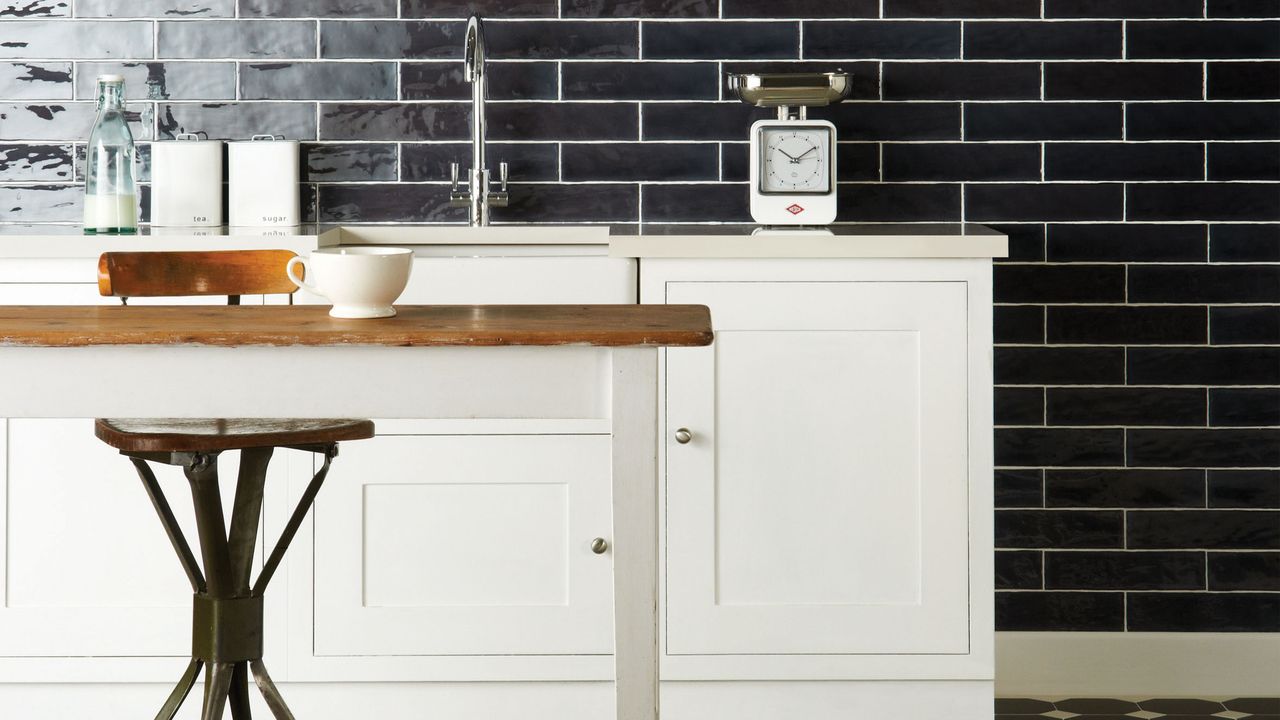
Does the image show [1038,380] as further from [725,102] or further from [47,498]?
[47,498]

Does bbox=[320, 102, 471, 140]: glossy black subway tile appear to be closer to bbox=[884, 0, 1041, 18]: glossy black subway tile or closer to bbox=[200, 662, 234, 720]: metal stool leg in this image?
bbox=[884, 0, 1041, 18]: glossy black subway tile

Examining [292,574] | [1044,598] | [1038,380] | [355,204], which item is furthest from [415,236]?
[1044,598]

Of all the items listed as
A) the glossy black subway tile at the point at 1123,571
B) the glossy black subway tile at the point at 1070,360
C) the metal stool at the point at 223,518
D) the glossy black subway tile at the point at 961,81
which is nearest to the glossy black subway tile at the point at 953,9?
the glossy black subway tile at the point at 961,81

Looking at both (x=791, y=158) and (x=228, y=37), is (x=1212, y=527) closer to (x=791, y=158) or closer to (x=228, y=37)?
(x=791, y=158)

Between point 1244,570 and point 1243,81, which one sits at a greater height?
point 1243,81

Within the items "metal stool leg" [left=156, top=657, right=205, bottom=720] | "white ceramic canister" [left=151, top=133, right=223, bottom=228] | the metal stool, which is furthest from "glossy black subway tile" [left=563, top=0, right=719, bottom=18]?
"metal stool leg" [left=156, top=657, right=205, bottom=720]

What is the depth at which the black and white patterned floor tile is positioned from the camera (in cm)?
293

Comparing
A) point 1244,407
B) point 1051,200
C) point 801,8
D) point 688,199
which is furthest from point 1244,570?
point 801,8

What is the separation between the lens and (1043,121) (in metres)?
3.09

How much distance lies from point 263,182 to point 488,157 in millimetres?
508

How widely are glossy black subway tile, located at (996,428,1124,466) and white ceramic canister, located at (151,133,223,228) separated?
1.87m

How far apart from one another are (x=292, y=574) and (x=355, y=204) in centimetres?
95

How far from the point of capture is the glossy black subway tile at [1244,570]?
3.12 m

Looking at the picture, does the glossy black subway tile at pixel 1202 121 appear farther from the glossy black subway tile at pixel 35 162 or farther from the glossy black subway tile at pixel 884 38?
the glossy black subway tile at pixel 35 162
